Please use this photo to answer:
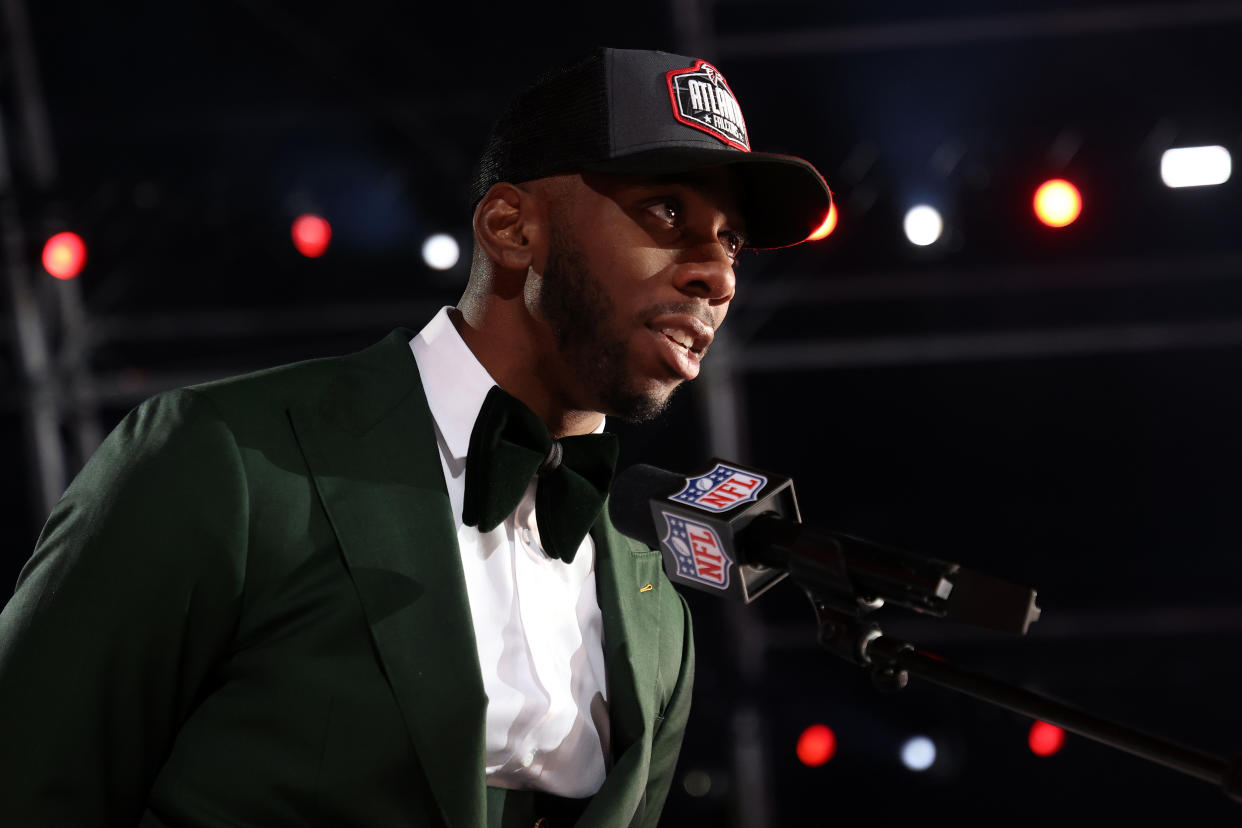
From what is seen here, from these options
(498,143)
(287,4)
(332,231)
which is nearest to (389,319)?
(332,231)

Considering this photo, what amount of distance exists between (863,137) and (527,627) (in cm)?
489

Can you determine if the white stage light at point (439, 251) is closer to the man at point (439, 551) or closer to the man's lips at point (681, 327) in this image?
the man at point (439, 551)

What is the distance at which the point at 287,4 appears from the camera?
247 inches

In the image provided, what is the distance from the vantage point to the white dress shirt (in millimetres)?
1705

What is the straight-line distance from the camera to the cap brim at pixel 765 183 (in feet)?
5.45

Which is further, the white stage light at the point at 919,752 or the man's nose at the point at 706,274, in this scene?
the white stage light at the point at 919,752

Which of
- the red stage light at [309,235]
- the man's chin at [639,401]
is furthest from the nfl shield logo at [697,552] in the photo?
the red stage light at [309,235]

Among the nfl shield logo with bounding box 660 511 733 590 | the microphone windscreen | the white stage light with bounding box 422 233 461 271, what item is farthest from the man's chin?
the white stage light with bounding box 422 233 461 271

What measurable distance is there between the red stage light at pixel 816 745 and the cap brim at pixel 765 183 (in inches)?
182

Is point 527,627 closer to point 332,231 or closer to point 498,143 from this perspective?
point 498,143

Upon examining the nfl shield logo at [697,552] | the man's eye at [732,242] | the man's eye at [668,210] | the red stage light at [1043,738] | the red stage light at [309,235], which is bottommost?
the red stage light at [1043,738]

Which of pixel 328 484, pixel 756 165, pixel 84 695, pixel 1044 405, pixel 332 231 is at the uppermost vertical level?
pixel 332 231

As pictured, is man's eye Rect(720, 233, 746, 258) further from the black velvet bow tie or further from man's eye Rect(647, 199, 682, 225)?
the black velvet bow tie

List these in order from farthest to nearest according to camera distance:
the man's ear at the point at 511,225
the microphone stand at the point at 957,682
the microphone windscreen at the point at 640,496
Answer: the man's ear at the point at 511,225, the microphone windscreen at the point at 640,496, the microphone stand at the point at 957,682
